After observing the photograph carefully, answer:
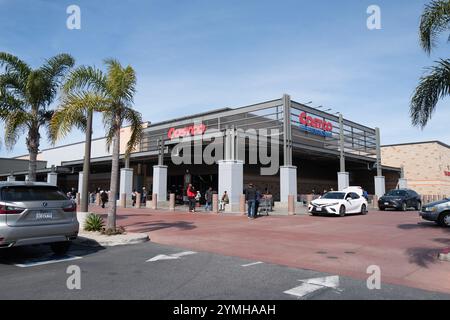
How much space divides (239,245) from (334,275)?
3.78m

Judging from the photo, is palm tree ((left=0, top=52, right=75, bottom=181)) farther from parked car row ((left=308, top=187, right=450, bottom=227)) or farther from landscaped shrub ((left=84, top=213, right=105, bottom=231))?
parked car row ((left=308, top=187, right=450, bottom=227))

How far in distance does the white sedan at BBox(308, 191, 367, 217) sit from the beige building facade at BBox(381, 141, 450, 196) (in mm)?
23109

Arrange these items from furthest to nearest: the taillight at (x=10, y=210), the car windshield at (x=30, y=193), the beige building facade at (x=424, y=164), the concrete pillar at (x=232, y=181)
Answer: the beige building facade at (x=424, y=164), the concrete pillar at (x=232, y=181), the car windshield at (x=30, y=193), the taillight at (x=10, y=210)

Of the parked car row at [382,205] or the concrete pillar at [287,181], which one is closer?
the parked car row at [382,205]

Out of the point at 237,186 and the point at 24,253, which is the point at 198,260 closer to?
the point at 24,253

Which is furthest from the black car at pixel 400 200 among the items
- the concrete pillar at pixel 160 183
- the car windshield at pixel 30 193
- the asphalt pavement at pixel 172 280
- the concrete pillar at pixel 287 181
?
the car windshield at pixel 30 193

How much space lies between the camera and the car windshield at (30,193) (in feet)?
24.1

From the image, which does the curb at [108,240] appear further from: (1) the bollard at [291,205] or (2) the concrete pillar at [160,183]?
(2) the concrete pillar at [160,183]

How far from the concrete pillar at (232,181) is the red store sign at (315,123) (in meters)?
7.14

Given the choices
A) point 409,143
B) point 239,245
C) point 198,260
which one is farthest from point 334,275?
point 409,143

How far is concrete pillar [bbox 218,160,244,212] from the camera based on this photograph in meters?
21.8

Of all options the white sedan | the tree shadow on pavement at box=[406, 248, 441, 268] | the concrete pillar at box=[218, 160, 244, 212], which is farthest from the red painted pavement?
the concrete pillar at box=[218, 160, 244, 212]

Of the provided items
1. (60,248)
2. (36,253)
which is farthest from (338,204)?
(36,253)

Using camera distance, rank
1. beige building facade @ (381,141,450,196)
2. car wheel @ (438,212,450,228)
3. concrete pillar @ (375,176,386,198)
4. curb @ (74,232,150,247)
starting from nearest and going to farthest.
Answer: curb @ (74,232,150,247), car wheel @ (438,212,450,228), concrete pillar @ (375,176,386,198), beige building facade @ (381,141,450,196)
